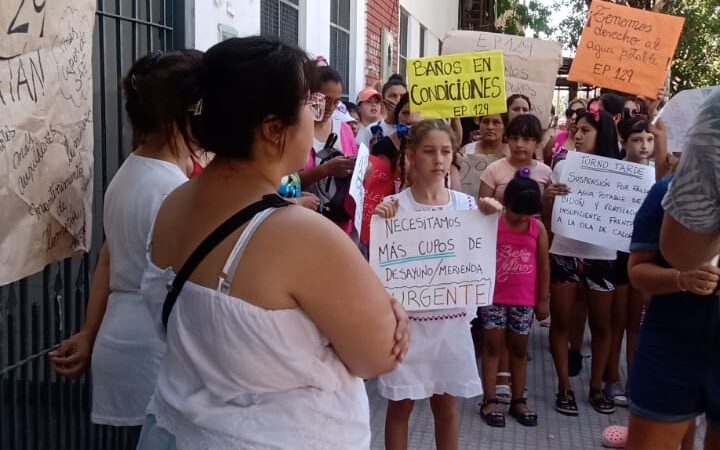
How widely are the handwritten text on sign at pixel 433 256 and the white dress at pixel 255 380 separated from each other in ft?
→ 6.36

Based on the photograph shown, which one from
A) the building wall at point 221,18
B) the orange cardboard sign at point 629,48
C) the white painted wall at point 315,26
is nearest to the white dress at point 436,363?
the building wall at point 221,18

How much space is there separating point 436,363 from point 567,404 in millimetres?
1780

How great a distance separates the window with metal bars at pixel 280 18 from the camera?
251 inches

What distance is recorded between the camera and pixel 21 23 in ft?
7.90

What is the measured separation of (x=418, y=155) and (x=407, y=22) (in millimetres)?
10412

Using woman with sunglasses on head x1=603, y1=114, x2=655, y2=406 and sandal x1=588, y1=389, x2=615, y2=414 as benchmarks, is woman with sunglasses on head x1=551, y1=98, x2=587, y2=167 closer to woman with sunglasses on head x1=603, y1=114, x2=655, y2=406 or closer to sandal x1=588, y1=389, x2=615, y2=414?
woman with sunglasses on head x1=603, y1=114, x2=655, y2=406

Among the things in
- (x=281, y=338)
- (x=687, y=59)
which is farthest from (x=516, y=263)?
(x=687, y=59)

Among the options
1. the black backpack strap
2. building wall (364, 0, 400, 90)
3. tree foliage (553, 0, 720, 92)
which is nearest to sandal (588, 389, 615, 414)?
the black backpack strap

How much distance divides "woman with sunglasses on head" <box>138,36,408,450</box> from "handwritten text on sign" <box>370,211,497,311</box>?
193cm

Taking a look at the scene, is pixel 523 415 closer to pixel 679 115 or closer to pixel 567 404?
pixel 567 404

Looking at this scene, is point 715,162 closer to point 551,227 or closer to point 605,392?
point 551,227

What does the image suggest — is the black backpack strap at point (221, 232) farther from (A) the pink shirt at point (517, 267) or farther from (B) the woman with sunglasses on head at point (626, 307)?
(B) the woman with sunglasses on head at point (626, 307)

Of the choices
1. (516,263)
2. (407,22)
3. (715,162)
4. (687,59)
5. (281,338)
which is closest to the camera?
(281,338)

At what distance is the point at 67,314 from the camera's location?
315 centimetres
